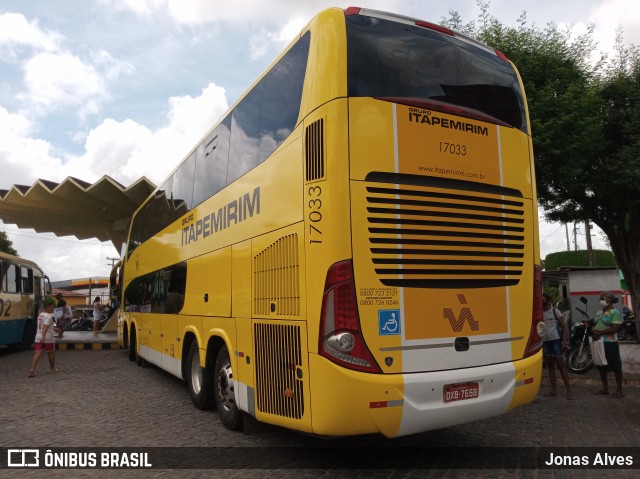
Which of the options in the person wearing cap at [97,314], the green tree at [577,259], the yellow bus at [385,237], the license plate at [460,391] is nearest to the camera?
the yellow bus at [385,237]

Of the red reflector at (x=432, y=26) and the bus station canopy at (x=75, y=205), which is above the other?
the bus station canopy at (x=75, y=205)

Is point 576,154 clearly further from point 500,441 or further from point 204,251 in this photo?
point 204,251

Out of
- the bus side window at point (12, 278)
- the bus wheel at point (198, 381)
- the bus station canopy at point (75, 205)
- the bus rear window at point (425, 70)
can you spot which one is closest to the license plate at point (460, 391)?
the bus rear window at point (425, 70)

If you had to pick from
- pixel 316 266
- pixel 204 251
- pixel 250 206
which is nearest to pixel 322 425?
pixel 316 266

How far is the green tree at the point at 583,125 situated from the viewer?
33.6ft

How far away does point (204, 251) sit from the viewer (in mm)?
7184

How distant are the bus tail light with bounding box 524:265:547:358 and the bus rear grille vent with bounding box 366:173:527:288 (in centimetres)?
29

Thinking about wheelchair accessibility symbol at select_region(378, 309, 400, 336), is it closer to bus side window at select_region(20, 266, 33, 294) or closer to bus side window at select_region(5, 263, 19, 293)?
bus side window at select_region(5, 263, 19, 293)

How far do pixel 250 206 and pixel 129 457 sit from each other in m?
2.85

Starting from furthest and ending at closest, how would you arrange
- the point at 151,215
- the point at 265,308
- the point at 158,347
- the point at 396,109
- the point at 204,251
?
the point at 151,215 < the point at 158,347 < the point at 204,251 < the point at 265,308 < the point at 396,109

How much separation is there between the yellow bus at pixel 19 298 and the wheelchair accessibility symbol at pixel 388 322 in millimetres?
13981

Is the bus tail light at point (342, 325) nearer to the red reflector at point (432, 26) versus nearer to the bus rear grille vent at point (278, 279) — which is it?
the bus rear grille vent at point (278, 279)

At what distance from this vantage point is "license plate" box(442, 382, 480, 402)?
4402 millimetres

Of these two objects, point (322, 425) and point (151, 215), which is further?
point (151, 215)
